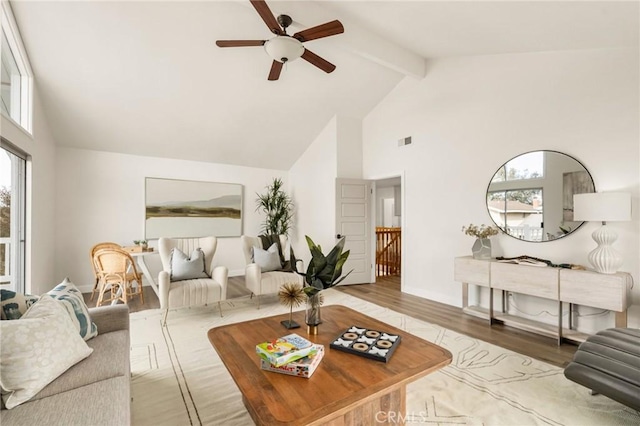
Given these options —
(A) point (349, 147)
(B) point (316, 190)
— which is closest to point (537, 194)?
(A) point (349, 147)

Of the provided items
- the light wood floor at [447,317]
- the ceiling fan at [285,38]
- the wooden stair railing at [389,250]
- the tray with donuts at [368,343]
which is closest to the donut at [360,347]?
the tray with donuts at [368,343]

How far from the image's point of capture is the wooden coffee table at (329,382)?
3.80 feet

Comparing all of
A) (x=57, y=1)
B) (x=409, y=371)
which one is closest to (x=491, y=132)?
(x=409, y=371)

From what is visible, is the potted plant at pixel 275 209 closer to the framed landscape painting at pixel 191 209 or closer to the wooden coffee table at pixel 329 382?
the framed landscape painting at pixel 191 209

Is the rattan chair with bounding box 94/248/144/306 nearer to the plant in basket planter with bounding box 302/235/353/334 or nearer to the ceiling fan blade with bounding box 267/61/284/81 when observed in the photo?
the ceiling fan blade with bounding box 267/61/284/81

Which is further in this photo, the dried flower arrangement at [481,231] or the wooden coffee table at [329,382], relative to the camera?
the dried flower arrangement at [481,231]

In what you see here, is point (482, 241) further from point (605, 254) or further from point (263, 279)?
point (263, 279)

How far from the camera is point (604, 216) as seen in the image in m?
2.52

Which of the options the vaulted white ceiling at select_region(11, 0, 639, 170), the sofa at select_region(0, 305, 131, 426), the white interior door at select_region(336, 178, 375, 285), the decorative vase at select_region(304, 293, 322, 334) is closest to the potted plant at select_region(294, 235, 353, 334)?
the decorative vase at select_region(304, 293, 322, 334)

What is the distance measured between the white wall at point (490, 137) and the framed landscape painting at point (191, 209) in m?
2.83

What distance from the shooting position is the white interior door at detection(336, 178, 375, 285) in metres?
5.30

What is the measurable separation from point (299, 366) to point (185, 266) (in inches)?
107

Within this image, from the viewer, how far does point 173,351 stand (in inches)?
104

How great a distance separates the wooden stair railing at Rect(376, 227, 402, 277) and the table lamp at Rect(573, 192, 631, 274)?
389cm
